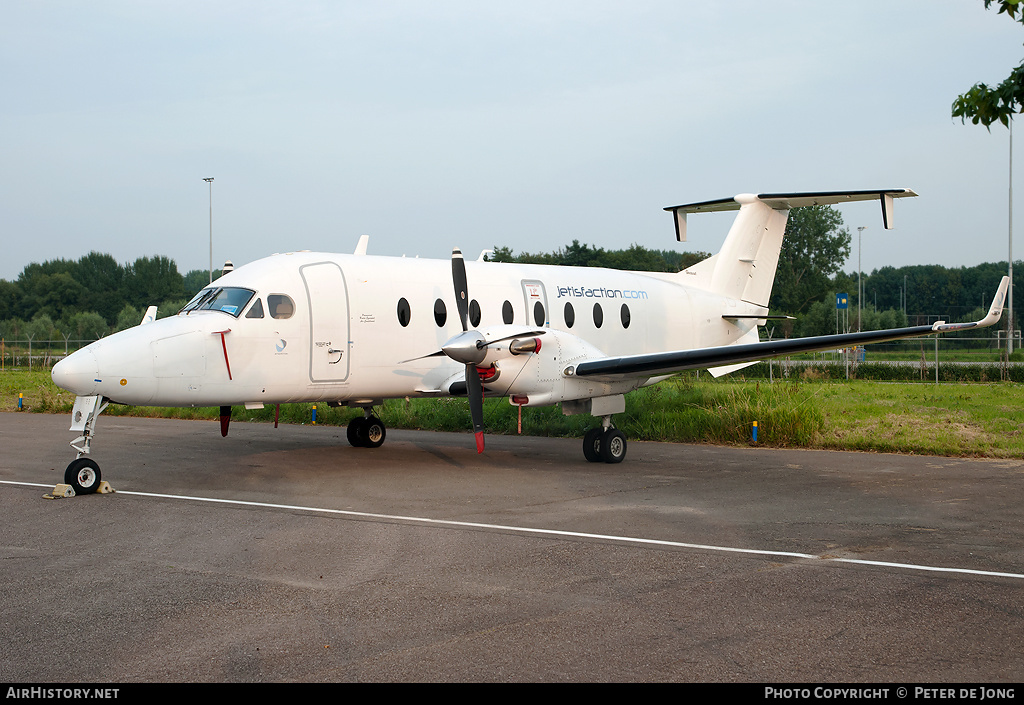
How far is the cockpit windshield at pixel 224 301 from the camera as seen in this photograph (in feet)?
37.9

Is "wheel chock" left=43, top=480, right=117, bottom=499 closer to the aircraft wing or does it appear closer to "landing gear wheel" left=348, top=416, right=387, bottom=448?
"landing gear wheel" left=348, top=416, right=387, bottom=448

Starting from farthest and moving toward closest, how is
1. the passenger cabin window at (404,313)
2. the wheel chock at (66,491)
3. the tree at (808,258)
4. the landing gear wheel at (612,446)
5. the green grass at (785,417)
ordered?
the tree at (808,258) → the green grass at (785,417) → the landing gear wheel at (612,446) → the passenger cabin window at (404,313) → the wheel chock at (66,491)

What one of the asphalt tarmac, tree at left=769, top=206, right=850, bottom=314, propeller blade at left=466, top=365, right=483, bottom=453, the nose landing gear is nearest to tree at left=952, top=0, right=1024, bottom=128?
the asphalt tarmac

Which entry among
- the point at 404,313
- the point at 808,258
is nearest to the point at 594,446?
the point at 404,313

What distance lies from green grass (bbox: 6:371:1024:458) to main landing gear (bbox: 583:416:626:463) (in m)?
3.69

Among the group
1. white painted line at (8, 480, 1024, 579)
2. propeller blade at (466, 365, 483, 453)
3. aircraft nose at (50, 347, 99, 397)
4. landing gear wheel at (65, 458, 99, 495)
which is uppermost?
aircraft nose at (50, 347, 99, 397)

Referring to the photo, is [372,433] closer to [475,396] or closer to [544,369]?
[475,396]

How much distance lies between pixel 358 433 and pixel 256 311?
4.43 metres

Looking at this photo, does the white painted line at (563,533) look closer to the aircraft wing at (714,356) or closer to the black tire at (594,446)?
the aircraft wing at (714,356)

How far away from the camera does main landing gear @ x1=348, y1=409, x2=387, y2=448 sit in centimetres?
1542

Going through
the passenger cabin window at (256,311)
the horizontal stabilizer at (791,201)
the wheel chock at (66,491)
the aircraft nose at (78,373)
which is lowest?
the wheel chock at (66,491)

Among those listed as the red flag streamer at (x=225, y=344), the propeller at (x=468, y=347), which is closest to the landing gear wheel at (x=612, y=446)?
the propeller at (x=468, y=347)

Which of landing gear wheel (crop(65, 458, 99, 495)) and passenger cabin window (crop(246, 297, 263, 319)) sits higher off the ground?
passenger cabin window (crop(246, 297, 263, 319))

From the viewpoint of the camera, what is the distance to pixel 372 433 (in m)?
15.5
